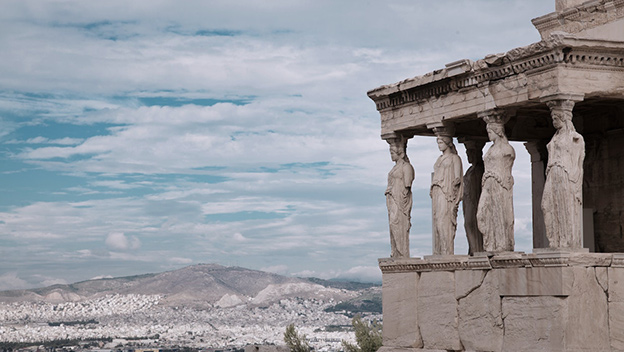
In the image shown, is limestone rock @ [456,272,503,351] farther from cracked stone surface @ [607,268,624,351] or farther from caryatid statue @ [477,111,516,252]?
cracked stone surface @ [607,268,624,351]

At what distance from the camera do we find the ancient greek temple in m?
13.5

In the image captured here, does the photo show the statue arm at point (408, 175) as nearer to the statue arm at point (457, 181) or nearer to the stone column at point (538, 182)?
the statue arm at point (457, 181)

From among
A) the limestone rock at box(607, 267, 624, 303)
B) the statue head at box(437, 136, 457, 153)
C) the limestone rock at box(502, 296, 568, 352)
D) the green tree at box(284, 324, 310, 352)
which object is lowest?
the green tree at box(284, 324, 310, 352)

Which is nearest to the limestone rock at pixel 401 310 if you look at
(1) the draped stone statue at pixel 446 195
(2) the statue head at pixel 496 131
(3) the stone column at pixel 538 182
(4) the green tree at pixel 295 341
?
(1) the draped stone statue at pixel 446 195

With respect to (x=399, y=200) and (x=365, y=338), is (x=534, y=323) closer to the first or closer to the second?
(x=399, y=200)

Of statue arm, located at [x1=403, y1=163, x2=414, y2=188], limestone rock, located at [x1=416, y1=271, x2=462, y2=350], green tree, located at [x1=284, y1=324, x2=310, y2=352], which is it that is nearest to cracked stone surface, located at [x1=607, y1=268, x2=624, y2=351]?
limestone rock, located at [x1=416, y1=271, x2=462, y2=350]

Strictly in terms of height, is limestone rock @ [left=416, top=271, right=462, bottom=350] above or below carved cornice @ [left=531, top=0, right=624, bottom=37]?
below

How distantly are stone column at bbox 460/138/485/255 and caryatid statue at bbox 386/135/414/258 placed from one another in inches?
34.2

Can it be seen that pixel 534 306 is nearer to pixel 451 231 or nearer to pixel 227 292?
pixel 451 231

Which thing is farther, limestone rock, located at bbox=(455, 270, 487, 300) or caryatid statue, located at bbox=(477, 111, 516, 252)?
limestone rock, located at bbox=(455, 270, 487, 300)

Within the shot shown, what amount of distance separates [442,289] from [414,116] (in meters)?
Answer: 2.61

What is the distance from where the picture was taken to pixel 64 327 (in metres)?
105

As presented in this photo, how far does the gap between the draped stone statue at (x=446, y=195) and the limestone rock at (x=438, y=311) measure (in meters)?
0.43

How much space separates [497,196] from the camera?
1448 cm
